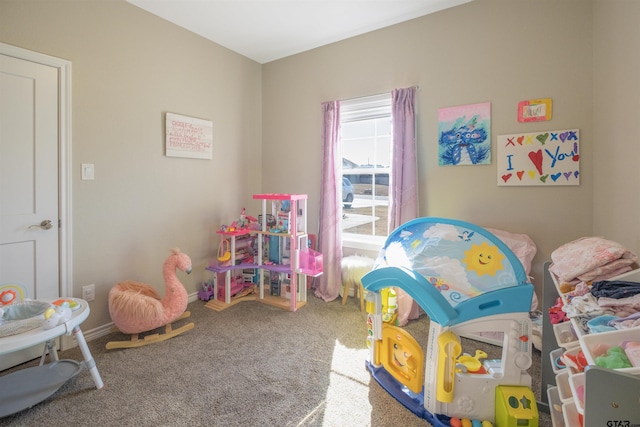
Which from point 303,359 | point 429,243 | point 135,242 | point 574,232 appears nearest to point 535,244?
point 574,232

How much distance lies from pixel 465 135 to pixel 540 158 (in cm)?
56

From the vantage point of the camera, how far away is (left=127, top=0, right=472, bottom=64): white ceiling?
2.57m

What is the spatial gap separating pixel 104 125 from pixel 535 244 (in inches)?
135

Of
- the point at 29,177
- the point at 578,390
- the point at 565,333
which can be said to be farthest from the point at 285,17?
the point at 578,390

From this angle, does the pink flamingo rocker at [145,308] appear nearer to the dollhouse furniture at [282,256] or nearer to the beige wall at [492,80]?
the dollhouse furniture at [282,256]

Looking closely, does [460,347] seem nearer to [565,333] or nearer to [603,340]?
[565,333]

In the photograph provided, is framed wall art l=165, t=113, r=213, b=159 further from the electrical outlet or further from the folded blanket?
the folded blanket

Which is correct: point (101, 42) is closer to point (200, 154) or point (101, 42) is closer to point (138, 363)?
point (200, 154)

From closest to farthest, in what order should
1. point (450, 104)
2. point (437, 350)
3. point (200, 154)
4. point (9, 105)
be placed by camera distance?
point (437, 350) < point (9, 105) < point (450, 104) < point (200, 154)

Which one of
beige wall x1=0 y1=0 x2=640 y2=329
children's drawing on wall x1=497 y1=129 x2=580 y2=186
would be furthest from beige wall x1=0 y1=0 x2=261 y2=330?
children's drawing on wall x1=497 y1=129 x2=580 y2=186

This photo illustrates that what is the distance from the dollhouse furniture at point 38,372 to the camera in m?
1.51

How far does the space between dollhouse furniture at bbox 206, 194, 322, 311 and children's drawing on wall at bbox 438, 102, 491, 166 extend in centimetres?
135

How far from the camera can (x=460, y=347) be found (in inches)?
55.1

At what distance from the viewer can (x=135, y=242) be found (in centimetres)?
267
